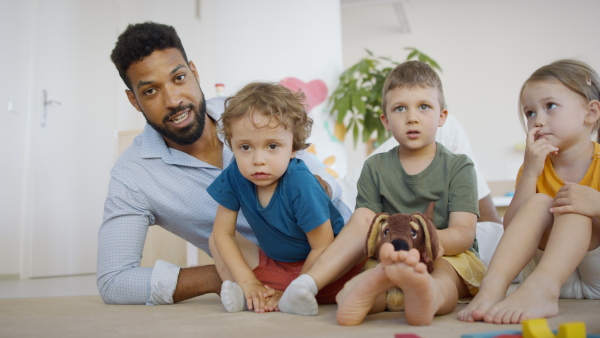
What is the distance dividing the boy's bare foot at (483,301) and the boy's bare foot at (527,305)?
16 mm

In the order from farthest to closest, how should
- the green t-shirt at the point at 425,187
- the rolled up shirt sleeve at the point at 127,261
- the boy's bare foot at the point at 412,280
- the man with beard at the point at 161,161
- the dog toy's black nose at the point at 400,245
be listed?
the man with beard at the point at 161,161 < the rolled up shirt sleeve at the point at 127,261 < the green t-shirt at the point at 425,187 < the dog toy's black nose at the point at 400,245 < the boy's bare foot at the point at 412,280

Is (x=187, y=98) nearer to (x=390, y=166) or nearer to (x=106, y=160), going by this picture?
(x=390, y=166)

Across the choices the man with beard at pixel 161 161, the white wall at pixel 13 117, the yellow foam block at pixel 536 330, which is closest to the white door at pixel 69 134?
the white wall at pixel 13 117

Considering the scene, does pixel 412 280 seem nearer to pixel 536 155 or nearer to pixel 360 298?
pixel 360 298

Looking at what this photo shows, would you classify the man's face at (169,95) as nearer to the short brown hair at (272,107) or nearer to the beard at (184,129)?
the beard at (184,129)

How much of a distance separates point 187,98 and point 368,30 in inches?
154

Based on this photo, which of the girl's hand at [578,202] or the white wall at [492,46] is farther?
the white wall at [492,46]

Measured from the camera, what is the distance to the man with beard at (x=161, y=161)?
60.9 inches

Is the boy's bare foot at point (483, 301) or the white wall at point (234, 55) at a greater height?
the white wall at point (234, 55)

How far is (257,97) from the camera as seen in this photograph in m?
1.29

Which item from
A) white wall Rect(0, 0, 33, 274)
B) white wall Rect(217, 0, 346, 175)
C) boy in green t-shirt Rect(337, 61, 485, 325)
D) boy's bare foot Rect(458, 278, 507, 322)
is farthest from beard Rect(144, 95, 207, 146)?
white wall Rect(0, 0, 33, 274)

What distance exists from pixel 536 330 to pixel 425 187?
1.98ft

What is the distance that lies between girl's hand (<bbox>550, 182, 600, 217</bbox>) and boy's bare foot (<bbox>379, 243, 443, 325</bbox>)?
0.39 metres

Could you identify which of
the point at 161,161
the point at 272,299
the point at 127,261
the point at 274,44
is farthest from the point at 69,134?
the point at 272,299
